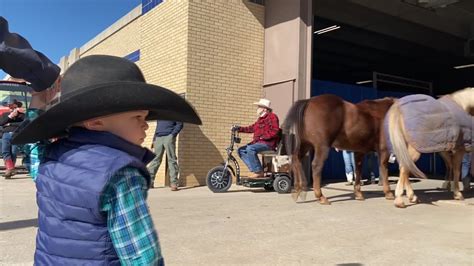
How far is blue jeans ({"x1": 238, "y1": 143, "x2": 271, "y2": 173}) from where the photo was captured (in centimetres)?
836

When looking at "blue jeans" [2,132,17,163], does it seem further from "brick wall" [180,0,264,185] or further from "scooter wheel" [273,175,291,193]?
"scooter wheel" [273,175,291,193]

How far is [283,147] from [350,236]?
13.4ft

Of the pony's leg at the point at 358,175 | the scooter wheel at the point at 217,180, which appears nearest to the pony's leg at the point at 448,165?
the pony's leg at the point at 358,175

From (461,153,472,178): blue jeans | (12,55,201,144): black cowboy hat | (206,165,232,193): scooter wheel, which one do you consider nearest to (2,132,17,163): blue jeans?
(206,165,232,193): scooter wheel

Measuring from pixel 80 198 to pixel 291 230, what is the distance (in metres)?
3.83

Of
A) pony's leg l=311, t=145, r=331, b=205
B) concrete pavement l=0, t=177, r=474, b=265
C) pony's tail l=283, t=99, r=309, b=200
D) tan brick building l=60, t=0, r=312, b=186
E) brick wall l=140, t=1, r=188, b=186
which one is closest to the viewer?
concrete pavement l=0, t=177, r=474, b=265

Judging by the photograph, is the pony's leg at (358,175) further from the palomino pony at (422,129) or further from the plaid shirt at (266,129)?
the plaid shirt at (266,129)

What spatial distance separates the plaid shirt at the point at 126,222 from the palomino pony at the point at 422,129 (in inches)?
234

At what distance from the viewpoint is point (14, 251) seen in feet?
12.9

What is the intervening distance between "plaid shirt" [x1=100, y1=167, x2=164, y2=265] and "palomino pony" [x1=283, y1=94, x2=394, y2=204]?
5878 millimetres

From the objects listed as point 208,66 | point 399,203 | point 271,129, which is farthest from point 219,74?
point 399,203

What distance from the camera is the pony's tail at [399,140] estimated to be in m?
6.63

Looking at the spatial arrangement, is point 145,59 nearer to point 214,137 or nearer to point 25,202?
point 214,137

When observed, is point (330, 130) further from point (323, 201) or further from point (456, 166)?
point (456, 166)
